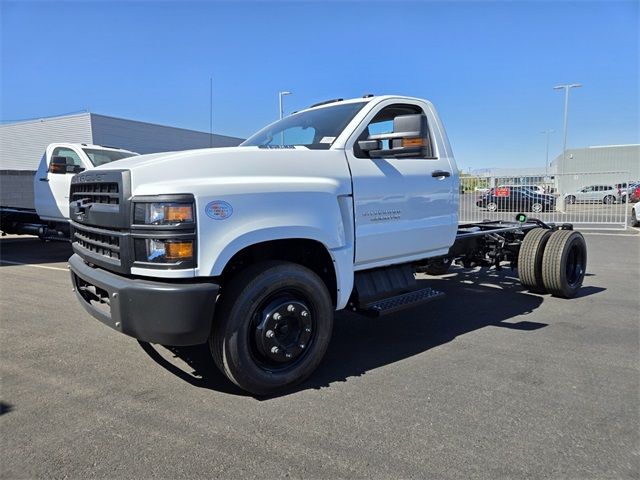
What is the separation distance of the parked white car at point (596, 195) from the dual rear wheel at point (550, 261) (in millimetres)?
16537

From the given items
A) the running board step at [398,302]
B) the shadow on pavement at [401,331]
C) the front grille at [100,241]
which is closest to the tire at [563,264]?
the shadow on pavement at [401,331]

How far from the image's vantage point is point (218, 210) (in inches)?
121

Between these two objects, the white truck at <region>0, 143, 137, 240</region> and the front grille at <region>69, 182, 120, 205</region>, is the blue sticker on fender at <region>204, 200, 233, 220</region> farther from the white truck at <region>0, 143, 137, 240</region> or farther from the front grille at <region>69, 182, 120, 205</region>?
the white truck at <region>0, 143, 137, 240</region>

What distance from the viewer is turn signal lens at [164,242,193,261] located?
2.99 meters

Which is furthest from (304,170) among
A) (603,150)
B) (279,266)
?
(603,150)

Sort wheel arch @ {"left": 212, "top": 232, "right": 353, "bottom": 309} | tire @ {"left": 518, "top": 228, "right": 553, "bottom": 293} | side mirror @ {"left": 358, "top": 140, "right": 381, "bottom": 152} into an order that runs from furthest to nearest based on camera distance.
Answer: tire @ {"left": 518, "top": 228, "right": 553, "bottom": 293}
side mirror @ {"left": 358, "top": 140, "right": 381, "bottom": 152}
wheel arch @ {"left": 212, "top": 232, "right": 353, "bottom": 309}

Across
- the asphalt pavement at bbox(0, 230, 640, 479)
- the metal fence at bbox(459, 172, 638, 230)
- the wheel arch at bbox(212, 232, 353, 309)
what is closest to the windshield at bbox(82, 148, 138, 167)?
the asphalt pavement at bbox(0, 230, 640, 479)

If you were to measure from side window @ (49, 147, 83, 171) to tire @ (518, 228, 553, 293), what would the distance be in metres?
8.97

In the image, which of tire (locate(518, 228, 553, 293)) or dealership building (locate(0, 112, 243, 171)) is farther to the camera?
dealership building (locate(0, 112, 243, 171))

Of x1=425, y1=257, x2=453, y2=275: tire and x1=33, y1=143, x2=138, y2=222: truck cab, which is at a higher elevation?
x1=33, y1=143, x2=138, y2=222: truck cab

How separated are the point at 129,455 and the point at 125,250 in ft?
4.06

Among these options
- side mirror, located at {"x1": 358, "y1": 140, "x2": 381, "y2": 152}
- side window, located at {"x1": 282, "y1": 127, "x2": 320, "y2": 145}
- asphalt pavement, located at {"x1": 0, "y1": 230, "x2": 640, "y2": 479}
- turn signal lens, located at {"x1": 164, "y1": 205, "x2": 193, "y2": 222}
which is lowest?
asphalt pavement, located at {"x1": 0, "y1": 230, "x2": 640, "y2": 479}

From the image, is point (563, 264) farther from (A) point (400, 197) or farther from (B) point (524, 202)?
(B) point (524, 202)

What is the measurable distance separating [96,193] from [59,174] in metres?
7.55
